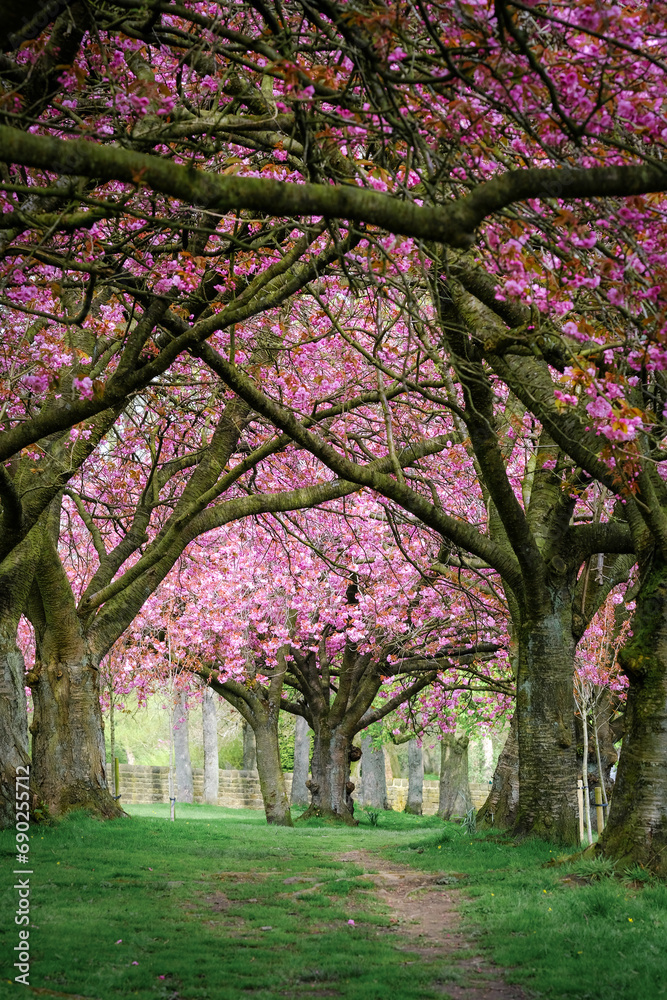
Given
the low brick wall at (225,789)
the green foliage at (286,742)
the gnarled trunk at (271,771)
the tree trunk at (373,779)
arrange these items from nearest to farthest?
the gnarled trunk at (271,771) → the low brick wall at (225,789) → the tree trunk at (373,779) → the green foliage at (286,742)

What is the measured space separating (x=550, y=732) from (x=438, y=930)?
403 centimetres

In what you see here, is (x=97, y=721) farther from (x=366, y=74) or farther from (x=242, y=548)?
(x=366, y=74)

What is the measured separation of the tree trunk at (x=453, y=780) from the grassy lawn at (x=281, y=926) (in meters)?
19.1

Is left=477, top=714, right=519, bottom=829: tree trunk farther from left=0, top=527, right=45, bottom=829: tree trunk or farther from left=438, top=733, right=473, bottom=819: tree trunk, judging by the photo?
left=438, top=733, right=473, bottom=819: tree trunk

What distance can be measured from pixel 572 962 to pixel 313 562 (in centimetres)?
1339

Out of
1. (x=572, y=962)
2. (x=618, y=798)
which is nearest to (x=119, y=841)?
(x=618, y=798)

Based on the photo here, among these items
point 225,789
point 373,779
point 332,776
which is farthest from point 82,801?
point 225,789

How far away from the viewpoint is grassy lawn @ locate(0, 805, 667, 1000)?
5.39 m

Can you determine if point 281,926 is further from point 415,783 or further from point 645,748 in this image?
point 415,783

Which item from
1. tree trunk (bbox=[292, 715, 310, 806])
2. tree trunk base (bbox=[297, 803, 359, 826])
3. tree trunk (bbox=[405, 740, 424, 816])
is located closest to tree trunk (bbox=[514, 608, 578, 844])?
tree trunk base (bbox=[297, 803, 359, 826])

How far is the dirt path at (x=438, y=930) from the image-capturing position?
5.50 m

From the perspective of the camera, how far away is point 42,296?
8.80 metres

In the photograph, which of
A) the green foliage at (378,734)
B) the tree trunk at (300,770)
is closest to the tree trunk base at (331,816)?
the green foliage at (378,734)

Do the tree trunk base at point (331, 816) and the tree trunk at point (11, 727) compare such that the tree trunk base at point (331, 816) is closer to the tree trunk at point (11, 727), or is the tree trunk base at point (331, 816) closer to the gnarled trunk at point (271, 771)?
the gnarled trunk at point (271, 771)
